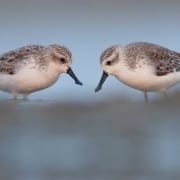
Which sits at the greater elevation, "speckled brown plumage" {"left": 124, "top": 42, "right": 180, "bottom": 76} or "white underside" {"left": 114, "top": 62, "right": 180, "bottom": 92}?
"speckled brown plumage" {"left": 124, "top": 42, "right": 180, "bottom": 76}

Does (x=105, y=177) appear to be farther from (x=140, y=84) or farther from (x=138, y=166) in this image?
(x=140, y=84)

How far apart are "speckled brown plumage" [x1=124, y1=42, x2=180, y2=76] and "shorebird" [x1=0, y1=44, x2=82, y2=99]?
244mm

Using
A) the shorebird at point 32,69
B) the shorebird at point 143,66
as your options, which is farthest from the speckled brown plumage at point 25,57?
the shorebird at point 143,66

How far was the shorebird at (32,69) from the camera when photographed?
2.87 meters

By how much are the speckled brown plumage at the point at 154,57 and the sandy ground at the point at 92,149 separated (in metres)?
1.48

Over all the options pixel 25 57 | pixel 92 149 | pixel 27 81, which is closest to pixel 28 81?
pixel 27 81

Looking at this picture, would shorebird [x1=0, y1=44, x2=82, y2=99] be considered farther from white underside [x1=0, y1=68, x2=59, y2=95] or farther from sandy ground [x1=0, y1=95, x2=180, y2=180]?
sandy ground [x1=0, y1=95, x2=180, y2=180]

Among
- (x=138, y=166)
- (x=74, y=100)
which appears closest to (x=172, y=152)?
(x=138, y=166)

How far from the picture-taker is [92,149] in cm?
139

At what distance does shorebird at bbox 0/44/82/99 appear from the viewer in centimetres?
287

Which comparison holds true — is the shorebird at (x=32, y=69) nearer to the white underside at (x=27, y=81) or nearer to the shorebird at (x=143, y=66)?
the white underside at (x=27, y=81)

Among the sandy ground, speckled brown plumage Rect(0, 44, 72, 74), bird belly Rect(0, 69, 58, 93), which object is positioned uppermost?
speckled brown plumage Rect(0, 44, 72, 74)

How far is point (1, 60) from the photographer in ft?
9.95

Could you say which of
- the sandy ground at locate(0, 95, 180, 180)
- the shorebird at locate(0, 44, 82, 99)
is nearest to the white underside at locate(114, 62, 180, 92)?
the shorebird at locate(0, 44, 82, 99)
